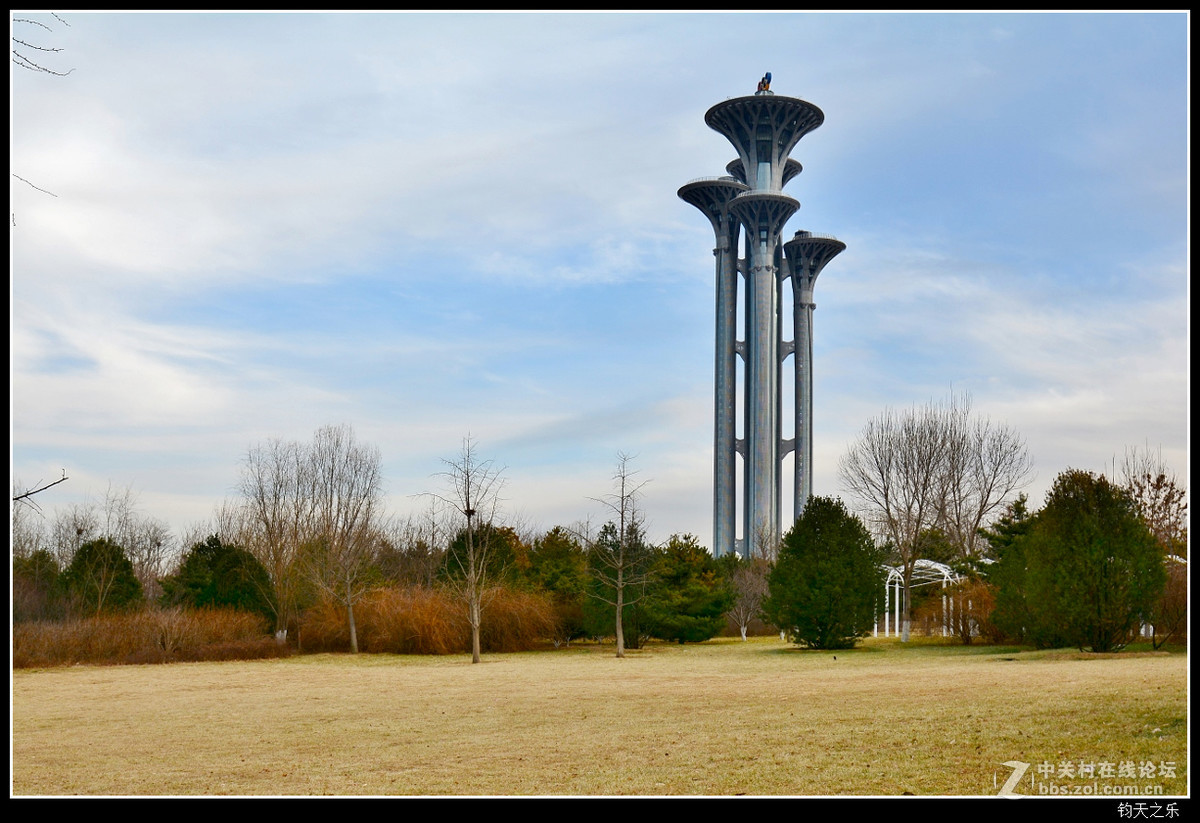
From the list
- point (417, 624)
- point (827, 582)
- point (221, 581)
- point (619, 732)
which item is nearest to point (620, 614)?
point (417, 624)

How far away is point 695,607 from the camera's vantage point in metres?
31.3

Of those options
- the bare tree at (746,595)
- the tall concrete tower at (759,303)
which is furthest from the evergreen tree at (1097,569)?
the tall concrete tower at (759,303)

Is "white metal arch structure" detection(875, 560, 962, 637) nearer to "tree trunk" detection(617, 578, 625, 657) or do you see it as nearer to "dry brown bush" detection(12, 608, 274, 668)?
"tree trunk" detection(617, 578, 625, 657)

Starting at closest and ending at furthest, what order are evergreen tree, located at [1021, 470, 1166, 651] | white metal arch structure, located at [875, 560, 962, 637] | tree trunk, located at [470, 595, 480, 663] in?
evergreen tree, located at [1021, 470, 1166, 651], tree trunk, located at [470, 595, 480, 663], white metal arch structure, located at [875, 560, 962, 637]

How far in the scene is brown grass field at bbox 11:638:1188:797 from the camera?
7.54 metres

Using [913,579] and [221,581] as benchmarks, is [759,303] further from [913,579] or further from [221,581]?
[221,581]

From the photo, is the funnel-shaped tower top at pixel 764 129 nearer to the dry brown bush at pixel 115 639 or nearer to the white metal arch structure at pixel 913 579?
the white metal arch structure at pixel 913 579

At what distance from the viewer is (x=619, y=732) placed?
10078 millimetres

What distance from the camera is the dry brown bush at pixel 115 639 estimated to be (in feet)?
81.6

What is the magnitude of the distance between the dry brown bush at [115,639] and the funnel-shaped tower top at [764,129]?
4671cm

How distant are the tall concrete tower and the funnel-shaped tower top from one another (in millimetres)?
61

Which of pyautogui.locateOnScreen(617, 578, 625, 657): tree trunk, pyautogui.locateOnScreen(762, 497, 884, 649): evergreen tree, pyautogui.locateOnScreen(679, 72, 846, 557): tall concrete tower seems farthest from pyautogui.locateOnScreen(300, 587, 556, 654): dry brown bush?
pyautogui.locateOnScreen(679, 72, 846, 557): tall concrete tower
